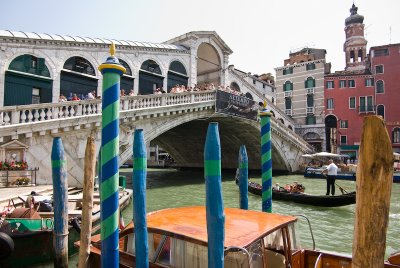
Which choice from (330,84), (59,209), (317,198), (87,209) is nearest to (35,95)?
(59,209)

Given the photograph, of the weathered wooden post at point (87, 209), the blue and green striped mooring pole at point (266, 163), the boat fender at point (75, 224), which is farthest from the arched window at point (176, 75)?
the weathered wooden post at point (87, 209)

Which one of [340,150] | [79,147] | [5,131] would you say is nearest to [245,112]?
[79,147]

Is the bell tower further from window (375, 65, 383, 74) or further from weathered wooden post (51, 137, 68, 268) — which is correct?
weathered wooden post (51, 137, 68, 268)

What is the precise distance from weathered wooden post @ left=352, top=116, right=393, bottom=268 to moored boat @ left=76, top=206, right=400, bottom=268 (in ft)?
3.29

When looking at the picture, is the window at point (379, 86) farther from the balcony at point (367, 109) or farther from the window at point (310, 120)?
the window at point (310, 120)

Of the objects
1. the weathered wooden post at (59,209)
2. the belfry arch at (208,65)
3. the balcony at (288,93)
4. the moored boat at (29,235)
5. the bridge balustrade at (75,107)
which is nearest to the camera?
the weathered wooden post at (59,209)

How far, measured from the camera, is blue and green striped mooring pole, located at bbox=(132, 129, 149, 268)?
3123 millimetres

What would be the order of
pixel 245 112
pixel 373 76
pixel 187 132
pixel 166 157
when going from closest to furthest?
pixel 245 112 → pixel 187 132 → pixel 373 76 → pixel 166 157

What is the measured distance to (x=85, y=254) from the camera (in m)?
3.52

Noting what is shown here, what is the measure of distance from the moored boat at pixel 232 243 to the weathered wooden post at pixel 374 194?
3.29ft

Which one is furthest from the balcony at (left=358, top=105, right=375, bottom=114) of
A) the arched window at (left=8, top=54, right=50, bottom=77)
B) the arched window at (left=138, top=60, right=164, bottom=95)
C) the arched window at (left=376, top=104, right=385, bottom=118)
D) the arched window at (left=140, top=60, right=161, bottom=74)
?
the arched window at (left=8, top=54, right=50, bottom=77)

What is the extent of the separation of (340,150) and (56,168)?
24.4 m

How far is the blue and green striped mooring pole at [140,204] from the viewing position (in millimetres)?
3123

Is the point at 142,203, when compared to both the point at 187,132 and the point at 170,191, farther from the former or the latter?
the point at 187,132
